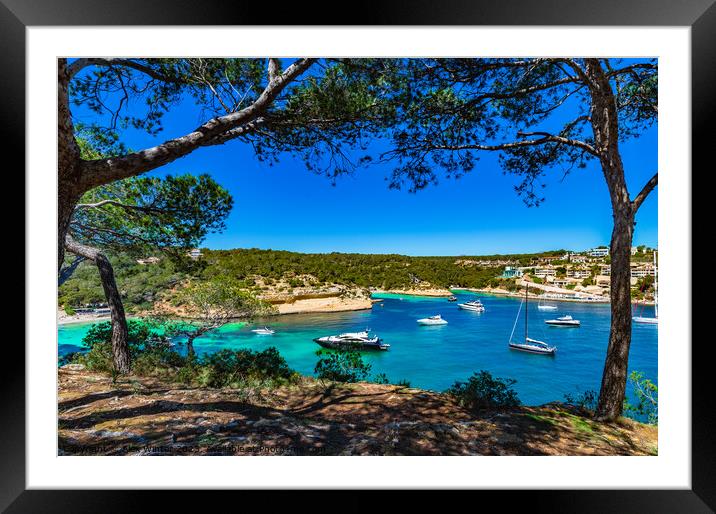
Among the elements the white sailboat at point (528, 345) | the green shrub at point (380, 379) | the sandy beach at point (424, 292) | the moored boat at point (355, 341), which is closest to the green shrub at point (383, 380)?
the green shrub at point (380, 379)

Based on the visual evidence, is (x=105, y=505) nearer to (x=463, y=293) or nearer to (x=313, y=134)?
(x=313, y=134)

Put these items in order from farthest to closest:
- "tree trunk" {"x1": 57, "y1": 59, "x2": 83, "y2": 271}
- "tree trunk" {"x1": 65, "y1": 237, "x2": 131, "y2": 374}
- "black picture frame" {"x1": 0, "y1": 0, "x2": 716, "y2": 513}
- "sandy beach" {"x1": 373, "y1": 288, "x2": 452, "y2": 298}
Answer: "sandy beach" {"x1": 373, "y1": 288, "x2": 452, "y2": 298}
"tree trunk" {"x1": 65, "y1": 237, "x2": 131, "y2": 374}
"tree trunk" {"x1": 57, "y1": 59, "x2": 83, "y2": 271}
"black picture frame" {"x1": 0, "y1": 0, "x2": 716, "y2": 513}

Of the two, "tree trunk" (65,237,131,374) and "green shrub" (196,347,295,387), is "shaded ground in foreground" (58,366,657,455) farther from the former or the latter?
"tree trunk" (65,237,131,374)

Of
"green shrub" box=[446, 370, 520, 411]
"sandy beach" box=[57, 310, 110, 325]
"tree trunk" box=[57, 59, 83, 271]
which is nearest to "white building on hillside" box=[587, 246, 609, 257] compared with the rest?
"green shrub" box=[446, 370, 520, 411]

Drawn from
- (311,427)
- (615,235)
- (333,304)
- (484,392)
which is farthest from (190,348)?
(615,235)

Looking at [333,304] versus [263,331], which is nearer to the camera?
[263,331]

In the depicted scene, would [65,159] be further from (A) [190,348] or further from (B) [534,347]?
(B) [534,347]
